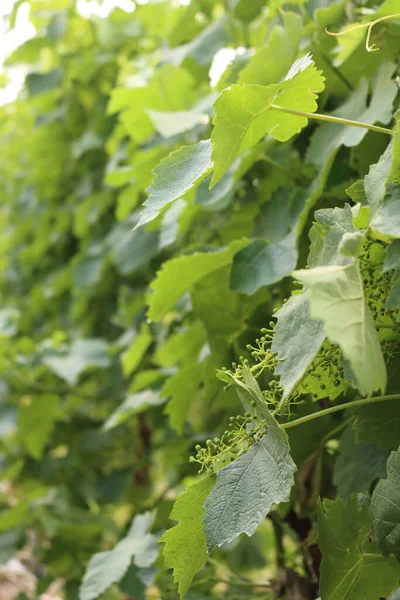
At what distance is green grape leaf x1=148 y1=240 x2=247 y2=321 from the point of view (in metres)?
0.68

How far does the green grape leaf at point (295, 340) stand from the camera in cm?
40

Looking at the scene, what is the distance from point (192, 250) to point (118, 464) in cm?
106

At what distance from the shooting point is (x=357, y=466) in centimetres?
64

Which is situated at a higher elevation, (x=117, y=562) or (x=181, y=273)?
(x=181, y=273)

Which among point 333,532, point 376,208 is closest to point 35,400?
point 333,532

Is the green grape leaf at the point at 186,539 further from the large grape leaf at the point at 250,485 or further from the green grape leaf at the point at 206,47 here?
the green grape leaf at the point at 206,47

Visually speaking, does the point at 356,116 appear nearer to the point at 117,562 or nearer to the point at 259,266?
the point at 259,266

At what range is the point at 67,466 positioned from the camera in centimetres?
163

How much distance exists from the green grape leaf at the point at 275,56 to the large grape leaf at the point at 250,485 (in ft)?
1.17

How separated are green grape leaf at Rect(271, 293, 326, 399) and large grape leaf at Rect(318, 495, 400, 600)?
0.15 m

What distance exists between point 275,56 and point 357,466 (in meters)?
0.41

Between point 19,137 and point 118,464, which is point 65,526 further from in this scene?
point 19,137

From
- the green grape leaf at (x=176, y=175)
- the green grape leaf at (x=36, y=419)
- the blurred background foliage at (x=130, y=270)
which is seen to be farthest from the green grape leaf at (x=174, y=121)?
the green grape leaf at (x=36, y=419)

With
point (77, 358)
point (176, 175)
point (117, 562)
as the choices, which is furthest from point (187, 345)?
point (77, 358)
